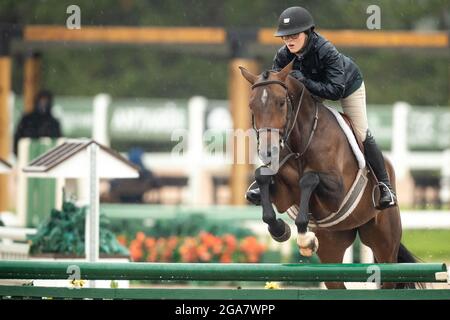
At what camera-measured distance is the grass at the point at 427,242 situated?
13.0 metres

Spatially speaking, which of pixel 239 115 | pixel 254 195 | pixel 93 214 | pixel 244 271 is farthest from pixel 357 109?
pixel 239 115

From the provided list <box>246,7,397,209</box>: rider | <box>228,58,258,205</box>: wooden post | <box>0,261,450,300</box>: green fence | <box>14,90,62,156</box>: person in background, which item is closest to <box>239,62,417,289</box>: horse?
<box>246,7,397,209</box>: rider

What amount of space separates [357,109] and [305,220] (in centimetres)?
94

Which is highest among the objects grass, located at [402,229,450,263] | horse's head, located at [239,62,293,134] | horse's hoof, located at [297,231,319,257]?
horse's head, located at [239,62,293,134]

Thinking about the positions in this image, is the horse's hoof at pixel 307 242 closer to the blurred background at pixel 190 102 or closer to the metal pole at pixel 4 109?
the blurred background at pixel 190 102

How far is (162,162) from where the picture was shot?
63.7ft

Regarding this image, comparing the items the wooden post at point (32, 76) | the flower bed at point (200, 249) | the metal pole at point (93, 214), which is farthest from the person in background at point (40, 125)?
the metal pole at point (93, 214)

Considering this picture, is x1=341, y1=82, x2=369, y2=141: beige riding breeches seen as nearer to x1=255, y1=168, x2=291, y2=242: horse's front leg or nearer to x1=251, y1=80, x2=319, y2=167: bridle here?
x1=251, y1=80, x2=319, y2=167: bridle

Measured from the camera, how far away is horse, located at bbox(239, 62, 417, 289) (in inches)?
235

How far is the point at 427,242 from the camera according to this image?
1391 cm

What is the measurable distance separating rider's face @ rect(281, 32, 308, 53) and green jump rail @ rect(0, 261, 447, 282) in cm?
122

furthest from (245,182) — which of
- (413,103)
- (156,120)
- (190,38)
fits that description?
(413,103)

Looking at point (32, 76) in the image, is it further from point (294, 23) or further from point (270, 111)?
point (270, 111)

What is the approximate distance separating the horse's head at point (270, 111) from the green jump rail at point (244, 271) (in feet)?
2.01
